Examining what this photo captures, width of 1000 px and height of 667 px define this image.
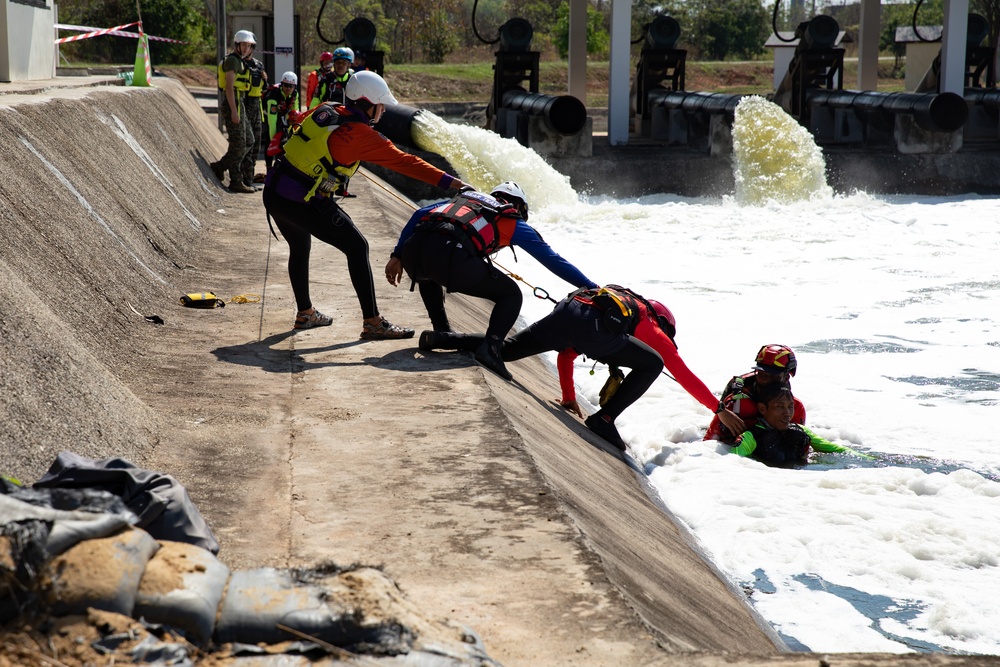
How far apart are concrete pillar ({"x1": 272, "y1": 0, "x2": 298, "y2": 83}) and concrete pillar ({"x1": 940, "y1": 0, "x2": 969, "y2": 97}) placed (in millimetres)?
14046

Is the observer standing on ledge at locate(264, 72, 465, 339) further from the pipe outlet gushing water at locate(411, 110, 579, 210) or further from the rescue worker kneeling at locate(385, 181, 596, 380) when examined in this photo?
the pipe outlet gushing water at locate(411, 110, 579, 210)

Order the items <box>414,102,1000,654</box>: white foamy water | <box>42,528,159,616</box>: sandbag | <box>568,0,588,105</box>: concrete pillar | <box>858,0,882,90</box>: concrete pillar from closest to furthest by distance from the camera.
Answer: <box>42,528,159,616</box>: sandbag, <box>414,102,1000,654</box>: white foamy water, <box>568,0,588,105</box>: concrete pillar, <box>858,0,882,90</box>: concrete pillar

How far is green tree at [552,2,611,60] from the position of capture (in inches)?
2023

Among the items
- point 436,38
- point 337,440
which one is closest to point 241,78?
point 337,440

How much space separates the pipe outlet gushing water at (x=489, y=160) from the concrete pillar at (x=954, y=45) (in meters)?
10.0

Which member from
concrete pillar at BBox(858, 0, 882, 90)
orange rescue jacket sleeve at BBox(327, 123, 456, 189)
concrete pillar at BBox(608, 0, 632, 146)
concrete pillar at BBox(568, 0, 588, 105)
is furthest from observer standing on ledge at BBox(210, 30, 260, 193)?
concrete pillar at BBox(858, 0, 882, 90)

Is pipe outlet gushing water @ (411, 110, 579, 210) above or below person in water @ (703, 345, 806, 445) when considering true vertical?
above

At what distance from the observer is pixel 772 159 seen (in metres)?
21.3

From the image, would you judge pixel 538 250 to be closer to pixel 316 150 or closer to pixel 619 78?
pixel 316 150

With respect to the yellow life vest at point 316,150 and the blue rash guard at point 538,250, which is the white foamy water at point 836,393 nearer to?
the blue rash guard at point 538,250

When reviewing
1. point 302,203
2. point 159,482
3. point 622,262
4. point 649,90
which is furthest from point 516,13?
point 159,482

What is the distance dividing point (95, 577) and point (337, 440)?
2.46 m

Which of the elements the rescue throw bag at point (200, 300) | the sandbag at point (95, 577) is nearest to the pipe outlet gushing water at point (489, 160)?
the rescue throw bag at point (200, 300)

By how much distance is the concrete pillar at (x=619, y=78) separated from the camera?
24078 millimetres
